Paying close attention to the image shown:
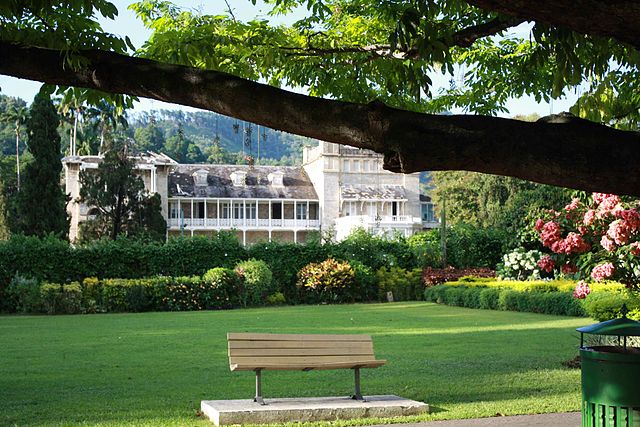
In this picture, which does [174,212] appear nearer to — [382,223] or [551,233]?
[382,223]

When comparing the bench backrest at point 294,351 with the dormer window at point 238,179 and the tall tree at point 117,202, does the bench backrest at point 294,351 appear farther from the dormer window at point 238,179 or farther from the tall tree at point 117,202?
the dormer window at point 238,179

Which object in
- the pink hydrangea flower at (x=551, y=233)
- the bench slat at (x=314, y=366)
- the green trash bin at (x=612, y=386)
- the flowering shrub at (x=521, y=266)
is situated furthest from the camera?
the flowering shrub at (x=521, y=266)

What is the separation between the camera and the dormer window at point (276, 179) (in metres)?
72.9

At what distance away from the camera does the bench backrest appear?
879cm

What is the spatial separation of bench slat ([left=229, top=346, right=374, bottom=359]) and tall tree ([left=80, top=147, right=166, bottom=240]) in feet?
133

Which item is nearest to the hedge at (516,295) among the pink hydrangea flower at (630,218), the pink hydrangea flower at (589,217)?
the pink hydrangea flower at (589,217)

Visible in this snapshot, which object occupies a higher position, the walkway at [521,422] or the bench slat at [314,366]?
the bench slat at [314,366]

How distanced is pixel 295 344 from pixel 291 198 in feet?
205

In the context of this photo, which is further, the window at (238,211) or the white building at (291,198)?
the window at (238,211)

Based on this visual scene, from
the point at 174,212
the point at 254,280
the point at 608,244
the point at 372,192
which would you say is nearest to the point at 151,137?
the point at 174,212

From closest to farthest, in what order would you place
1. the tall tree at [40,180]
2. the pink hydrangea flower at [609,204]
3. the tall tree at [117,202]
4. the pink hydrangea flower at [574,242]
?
the pink hydrangea flower at [609,204], the pink hydrangea flower at [574,242], the tall tree at [40,180], the tall tree at [117,202]

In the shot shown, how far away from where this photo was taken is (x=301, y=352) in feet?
30.3

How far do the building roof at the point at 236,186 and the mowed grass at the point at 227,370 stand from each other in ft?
154

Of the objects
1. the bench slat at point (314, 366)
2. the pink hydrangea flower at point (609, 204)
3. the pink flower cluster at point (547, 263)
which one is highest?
the pink hydrangea flower at point (609, 204)
